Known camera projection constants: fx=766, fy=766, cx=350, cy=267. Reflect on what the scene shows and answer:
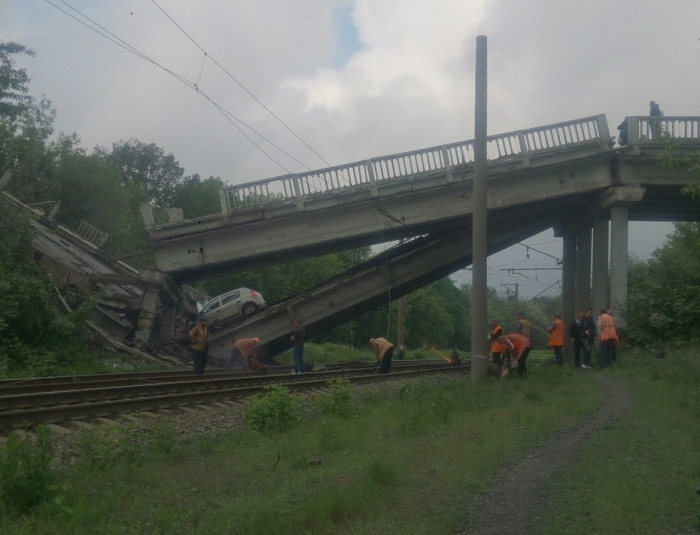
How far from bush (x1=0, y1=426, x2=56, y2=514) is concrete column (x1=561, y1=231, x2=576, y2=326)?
87.7ft

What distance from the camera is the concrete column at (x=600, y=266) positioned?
91.0 feet

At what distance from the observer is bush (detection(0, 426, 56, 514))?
6353 mm

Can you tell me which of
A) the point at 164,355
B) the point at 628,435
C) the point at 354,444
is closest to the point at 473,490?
the point at 354,444

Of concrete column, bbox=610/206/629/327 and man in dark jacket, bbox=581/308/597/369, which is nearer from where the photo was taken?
man in dark jacket, bbox=581/308/597/369

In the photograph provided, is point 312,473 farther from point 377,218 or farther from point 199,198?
point 199,198

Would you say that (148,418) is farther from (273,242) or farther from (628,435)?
(273,242)

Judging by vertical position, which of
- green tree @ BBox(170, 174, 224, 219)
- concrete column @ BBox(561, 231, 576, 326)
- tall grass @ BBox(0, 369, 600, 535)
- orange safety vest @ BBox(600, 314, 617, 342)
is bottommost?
tall grass @ BBox(0, 369, 600, 535)

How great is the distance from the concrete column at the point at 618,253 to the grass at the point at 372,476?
590 inches

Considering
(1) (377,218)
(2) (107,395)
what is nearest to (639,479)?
(2) (107,395)

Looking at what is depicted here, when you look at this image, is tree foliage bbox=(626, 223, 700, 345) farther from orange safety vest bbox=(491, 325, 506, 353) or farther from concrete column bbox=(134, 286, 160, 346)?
concrete column bbox=(134, 286, 160, 346)

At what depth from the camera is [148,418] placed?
1122cm

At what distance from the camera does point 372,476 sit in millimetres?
6820

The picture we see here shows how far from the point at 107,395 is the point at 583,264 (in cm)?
2168

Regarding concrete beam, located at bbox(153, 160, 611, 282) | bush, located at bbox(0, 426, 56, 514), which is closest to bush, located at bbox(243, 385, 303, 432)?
bush, located at bbox(0, 426, 56, 514)
